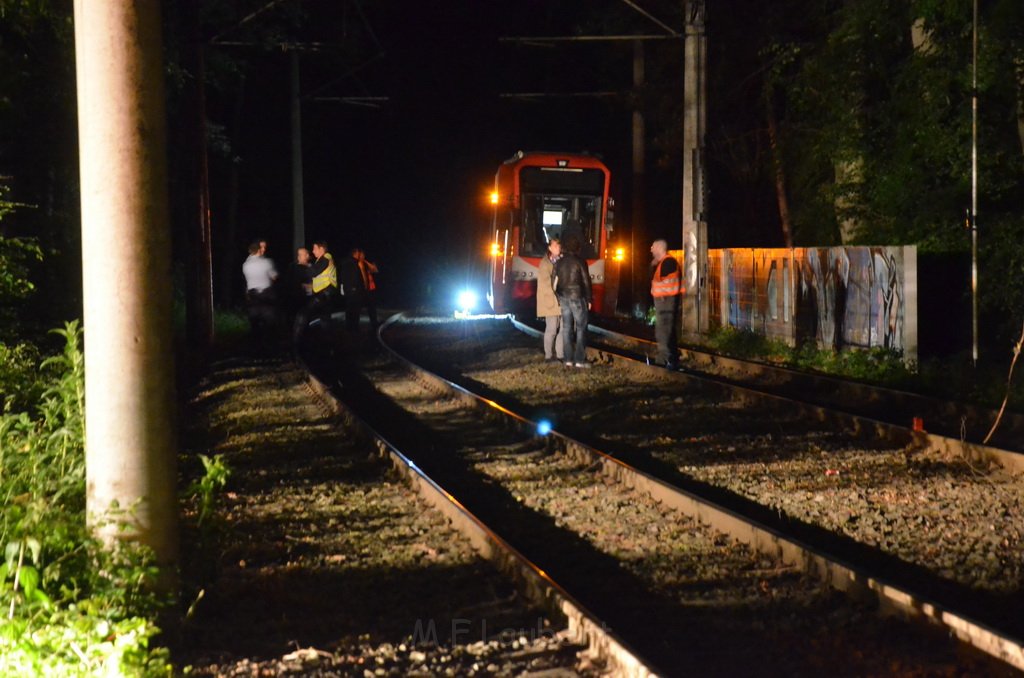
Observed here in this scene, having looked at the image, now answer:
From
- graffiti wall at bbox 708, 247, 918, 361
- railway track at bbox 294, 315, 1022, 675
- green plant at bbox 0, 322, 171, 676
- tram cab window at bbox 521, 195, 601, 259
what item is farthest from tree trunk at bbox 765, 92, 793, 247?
green plant at bbox 0, 322, 171, 676

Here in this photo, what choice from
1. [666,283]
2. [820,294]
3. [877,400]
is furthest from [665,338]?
[820,294]

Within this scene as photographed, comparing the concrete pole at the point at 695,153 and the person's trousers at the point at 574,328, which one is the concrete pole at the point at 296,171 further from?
the person's trousers at the point at 574,328

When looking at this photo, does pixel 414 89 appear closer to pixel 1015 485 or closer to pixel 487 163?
pixel 487 163

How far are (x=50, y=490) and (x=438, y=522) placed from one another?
8.29 feet

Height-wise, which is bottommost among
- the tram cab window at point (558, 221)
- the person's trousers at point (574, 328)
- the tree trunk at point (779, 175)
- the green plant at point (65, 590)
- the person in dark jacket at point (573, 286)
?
the green plant at point (65, 590)

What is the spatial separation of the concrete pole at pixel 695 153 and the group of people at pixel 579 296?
4749 mm

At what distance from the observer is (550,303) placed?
63.1 ft

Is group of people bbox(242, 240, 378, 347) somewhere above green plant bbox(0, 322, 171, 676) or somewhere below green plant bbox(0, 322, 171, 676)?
above

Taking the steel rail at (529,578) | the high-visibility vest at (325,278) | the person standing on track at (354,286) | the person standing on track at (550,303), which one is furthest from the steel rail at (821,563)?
the person standing on track at (354,286)

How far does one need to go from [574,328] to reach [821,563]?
39.2ft

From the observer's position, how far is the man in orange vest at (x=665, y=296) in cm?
1753

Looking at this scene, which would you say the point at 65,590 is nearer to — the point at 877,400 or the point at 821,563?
the point at 821,563

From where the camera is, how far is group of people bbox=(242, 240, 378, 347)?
2078 cm

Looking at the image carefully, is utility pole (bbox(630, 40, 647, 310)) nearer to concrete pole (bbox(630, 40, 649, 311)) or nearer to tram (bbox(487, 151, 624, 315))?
concrete pole (bbox(630, 40, 649, 311))
